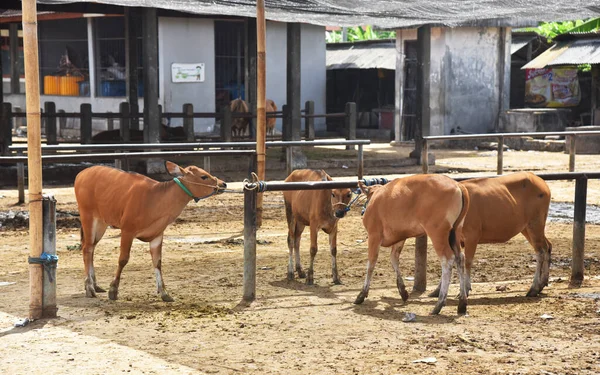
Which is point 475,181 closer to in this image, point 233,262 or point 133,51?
point 233,262

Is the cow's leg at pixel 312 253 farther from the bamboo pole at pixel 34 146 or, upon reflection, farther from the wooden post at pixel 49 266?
the bamboo pole at pixel 34 146

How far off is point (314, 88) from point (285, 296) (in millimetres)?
24113

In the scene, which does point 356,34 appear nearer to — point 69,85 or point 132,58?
point 69,85

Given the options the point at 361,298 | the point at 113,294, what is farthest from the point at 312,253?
the point at 113,294

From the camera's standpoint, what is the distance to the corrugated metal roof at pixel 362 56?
106 feet

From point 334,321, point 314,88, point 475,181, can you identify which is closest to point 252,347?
point 334,321

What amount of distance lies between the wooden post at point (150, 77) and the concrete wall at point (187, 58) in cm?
746

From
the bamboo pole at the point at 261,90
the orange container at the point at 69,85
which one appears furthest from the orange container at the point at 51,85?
the bamboo pole at the point at 261,90

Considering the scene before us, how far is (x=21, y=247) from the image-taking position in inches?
441

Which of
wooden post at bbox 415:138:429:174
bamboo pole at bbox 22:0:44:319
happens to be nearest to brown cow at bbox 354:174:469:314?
bamboo pole at bbox 22:0:44:319

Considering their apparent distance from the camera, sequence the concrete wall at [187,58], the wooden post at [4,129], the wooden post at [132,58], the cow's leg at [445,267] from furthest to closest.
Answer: the concrete wall at [187,58] < the wooden post at [132,58] < the wooden post at [4,129] < the cow's leg at [445,267]

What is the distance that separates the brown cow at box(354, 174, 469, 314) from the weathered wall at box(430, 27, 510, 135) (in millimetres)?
20034

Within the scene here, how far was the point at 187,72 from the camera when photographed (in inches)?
1038

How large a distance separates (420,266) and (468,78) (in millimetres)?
20256
